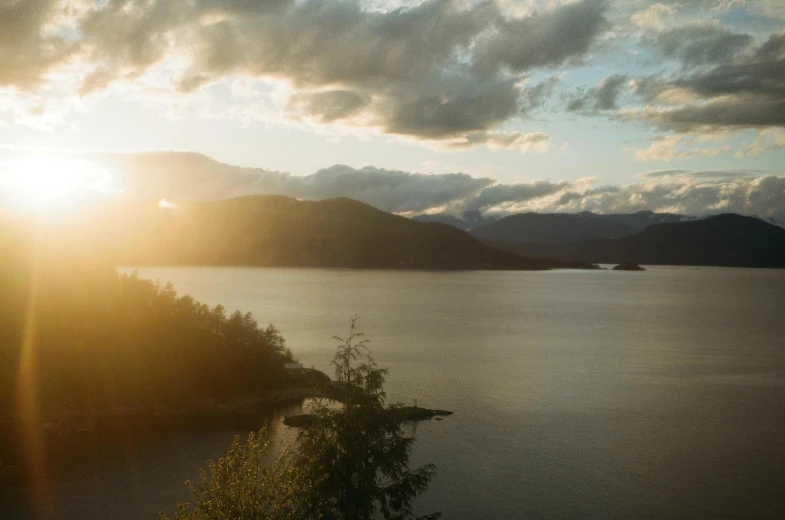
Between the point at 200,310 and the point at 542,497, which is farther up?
the point at 200,310

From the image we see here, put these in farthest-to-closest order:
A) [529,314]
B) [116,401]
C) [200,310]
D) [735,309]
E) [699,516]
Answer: [735,309] < [529,314] < [200,310] < [116,401] < [699,516]

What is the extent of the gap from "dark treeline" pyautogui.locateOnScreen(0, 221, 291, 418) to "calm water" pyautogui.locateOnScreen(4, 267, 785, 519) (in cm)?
1210

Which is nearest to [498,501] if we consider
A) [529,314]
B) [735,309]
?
[529,314]

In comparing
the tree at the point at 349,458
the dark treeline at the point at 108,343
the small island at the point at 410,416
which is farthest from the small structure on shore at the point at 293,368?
the tree at the point at 349,458

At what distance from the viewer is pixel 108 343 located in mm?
59438

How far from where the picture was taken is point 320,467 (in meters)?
22.3

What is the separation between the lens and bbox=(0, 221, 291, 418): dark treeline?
55.1 m

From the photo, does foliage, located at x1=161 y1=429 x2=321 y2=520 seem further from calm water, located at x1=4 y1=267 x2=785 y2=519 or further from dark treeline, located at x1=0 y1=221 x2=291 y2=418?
dark treeline, located at x1=0 y1=221 x2=291 y2=418

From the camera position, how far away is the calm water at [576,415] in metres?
38.1

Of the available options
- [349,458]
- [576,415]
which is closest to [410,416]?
[576,415]

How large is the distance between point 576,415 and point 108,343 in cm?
4159

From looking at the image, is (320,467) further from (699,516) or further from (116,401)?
(116,401)

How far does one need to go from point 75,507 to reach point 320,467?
21.5m

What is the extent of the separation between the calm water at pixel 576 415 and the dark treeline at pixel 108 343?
12102 millimetres
